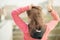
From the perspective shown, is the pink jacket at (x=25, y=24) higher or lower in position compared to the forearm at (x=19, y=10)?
lower

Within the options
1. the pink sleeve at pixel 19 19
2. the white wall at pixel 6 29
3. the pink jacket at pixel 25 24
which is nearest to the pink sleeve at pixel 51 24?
the pink jacket at pixel 25 24

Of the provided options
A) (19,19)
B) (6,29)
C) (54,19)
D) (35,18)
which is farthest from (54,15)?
(6,29)

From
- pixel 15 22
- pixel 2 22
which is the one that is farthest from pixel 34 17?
pixel 2 22

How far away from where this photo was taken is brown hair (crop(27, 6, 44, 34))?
1415 mm

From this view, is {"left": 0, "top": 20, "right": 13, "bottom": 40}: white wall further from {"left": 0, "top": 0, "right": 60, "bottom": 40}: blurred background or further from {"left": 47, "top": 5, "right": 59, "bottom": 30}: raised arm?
{"left": 47, "top": 5, "right": 59, "bottom": 30}: raised arm

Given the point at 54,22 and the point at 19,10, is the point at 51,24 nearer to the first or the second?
the point at 54,22

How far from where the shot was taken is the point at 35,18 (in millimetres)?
1421

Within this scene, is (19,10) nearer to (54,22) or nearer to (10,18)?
(10,18)

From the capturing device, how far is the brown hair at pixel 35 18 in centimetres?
142

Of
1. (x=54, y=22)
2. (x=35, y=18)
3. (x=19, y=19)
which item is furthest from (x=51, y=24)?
(x=19, y=19)

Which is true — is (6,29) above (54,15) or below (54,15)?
below

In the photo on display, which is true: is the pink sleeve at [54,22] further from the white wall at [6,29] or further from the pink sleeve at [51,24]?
the white wall at [6,29]

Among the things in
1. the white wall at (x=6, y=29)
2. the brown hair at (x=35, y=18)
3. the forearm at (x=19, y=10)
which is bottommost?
the white wall at (x=6, y=29)

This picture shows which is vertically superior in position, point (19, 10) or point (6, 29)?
point (19, 10)
